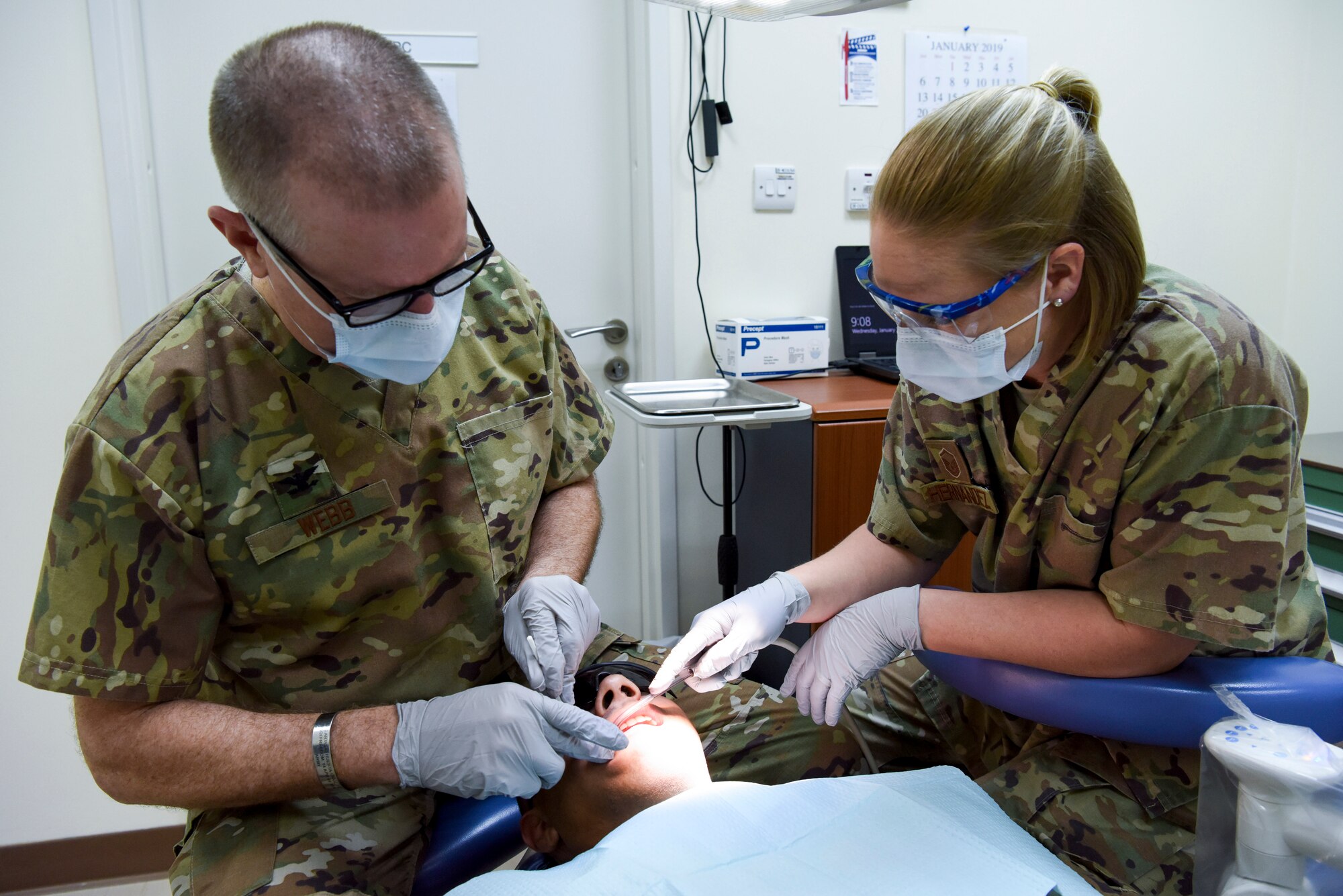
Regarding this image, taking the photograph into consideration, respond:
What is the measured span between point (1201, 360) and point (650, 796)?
904 mm

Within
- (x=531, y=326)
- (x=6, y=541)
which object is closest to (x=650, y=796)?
(x=531, y=326)

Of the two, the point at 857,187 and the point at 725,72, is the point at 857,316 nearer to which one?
the point at 857,187

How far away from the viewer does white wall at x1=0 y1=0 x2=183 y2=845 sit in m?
1.89

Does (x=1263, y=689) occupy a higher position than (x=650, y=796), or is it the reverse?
(x=1263, y=689)

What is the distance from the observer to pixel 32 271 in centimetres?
195

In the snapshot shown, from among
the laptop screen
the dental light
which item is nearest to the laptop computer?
the laptop screen

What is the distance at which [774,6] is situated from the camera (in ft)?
4.42

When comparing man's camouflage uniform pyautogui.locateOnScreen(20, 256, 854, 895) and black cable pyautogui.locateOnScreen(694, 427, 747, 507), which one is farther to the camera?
black cable pyautogui.locateOnScreen(694, 427, 747, 507)

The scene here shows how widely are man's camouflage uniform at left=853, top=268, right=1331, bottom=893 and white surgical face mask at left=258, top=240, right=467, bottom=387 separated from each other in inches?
29.7

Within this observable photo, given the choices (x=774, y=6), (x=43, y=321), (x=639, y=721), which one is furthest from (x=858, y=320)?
(x=43, y=321)

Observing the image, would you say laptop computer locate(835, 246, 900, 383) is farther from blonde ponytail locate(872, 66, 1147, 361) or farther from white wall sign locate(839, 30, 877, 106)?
blonde ponytail locate(872, 66, 1147, 361)

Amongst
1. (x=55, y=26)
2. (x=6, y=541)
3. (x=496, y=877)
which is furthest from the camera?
(x=6, y=541)

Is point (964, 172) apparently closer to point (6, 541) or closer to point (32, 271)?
point (32, 271)

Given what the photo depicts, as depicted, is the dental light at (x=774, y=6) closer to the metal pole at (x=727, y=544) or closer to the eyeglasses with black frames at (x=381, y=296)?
the eyeglasses with black frames at (x=381, y=296)
